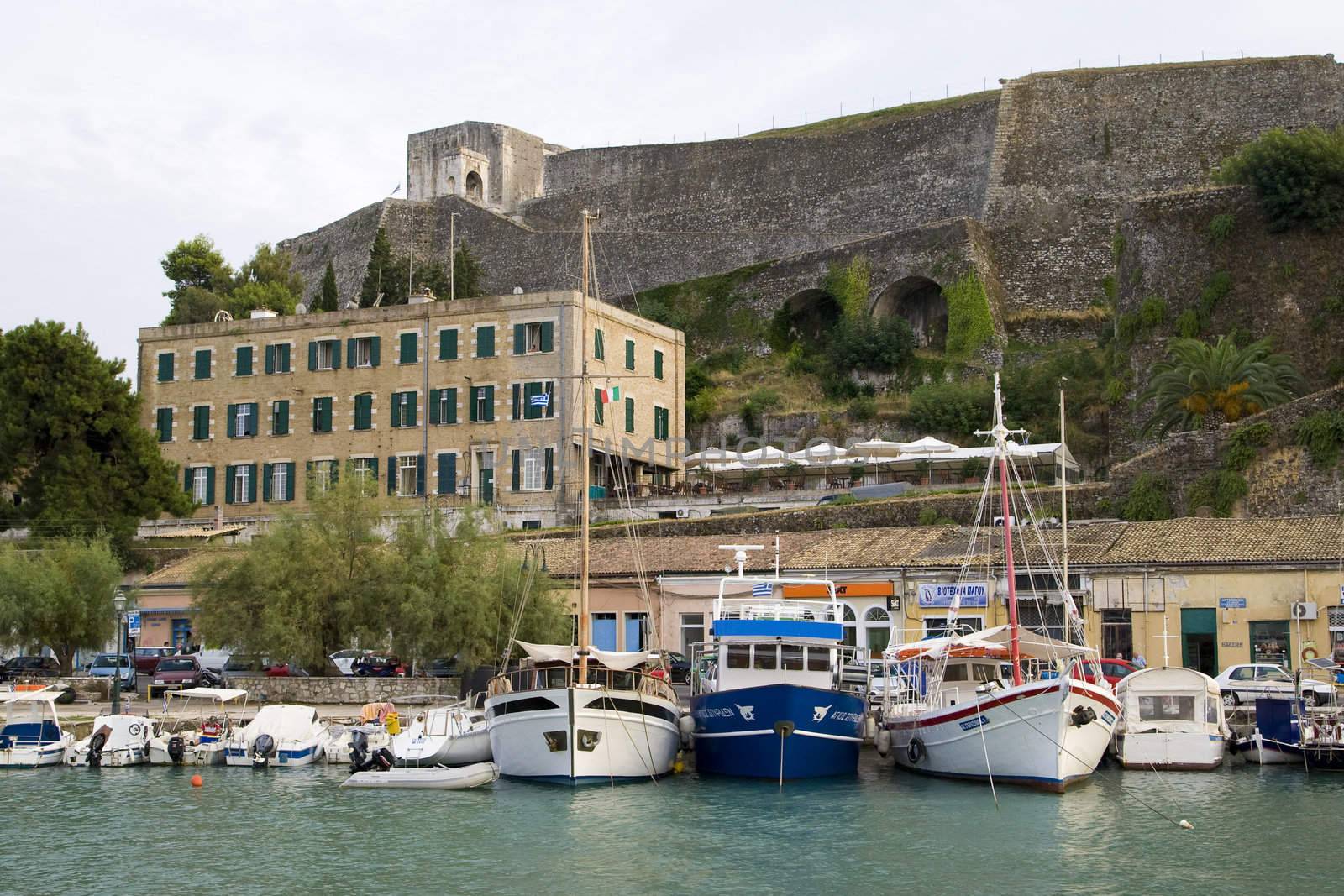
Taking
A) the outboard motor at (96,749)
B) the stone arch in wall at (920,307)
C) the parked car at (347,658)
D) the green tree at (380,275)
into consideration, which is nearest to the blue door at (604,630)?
the parked car at (347,658)

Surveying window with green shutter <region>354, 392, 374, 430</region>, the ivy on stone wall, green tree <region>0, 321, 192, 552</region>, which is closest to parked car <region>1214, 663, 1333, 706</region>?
window with green shutter <region>354, 392, 374, 430</region>

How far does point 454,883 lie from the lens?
22.0 m

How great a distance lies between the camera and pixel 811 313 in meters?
76.0

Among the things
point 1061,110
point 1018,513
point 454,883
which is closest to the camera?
point 454,883

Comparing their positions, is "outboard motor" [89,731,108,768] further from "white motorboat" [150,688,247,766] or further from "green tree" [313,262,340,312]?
"green tree" [313,262,340,312]

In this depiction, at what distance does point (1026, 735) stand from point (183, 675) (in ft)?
69.9

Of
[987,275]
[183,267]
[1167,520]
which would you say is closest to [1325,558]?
[1167,520]

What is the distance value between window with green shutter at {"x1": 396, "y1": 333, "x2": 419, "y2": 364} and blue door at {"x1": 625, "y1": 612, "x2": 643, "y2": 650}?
14.9 metres

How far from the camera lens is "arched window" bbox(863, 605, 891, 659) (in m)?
41.4

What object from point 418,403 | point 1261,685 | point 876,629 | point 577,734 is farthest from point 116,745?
point 418,403

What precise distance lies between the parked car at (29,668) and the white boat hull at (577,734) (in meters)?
17.8

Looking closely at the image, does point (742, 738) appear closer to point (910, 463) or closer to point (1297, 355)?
point (910, 463)

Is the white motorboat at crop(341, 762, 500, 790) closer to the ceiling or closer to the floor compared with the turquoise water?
closer to the ceiling

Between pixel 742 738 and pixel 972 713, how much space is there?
4.02 m
